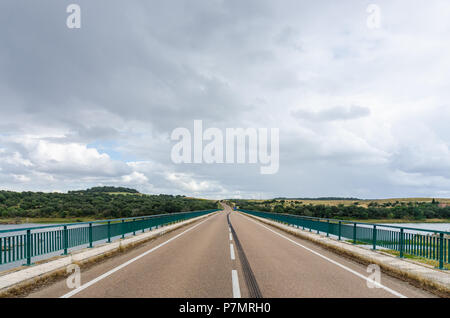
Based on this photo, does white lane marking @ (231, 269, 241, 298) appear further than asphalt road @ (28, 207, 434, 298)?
No

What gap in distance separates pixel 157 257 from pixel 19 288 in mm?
4625

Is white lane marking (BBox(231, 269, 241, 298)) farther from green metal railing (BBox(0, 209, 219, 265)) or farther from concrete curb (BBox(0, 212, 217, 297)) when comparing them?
green metal railing (BBox(0, 209, 219, 265))

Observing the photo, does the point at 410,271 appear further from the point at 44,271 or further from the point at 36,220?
the point at 36,220

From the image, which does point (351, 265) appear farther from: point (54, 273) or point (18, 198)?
point (18, 198)

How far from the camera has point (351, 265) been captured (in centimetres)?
953

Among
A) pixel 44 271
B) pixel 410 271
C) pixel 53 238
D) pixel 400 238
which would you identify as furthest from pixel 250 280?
pixel 53 238

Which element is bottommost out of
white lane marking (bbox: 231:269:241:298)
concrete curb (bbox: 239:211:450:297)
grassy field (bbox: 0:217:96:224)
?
grassy field (bbox: 0:217:96:224)

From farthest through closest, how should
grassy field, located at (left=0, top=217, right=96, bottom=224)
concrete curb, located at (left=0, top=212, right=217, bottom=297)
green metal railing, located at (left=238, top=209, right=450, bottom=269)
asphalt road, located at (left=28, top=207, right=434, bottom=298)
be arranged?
grassy field, located at (left=0, top=217, right=96, bottom=224) < green metal railing, located at (left=238, top=209, right=450, bottom=269) < concrete curb, located at (left=0, top=212, right=217, bottom=297) < asphalt road, located at (left=28, top=207, right=434, bottom=298)

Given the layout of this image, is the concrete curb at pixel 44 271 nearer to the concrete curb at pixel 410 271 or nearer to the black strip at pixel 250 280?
the black strip at pixel 250 280

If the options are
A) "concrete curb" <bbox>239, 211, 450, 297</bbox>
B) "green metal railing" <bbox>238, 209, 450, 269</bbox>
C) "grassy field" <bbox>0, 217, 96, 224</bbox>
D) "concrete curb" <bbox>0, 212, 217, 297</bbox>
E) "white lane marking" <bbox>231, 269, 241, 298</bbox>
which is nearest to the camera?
"white lane marking" <bbox>231, 269, 241, 298</bbox>

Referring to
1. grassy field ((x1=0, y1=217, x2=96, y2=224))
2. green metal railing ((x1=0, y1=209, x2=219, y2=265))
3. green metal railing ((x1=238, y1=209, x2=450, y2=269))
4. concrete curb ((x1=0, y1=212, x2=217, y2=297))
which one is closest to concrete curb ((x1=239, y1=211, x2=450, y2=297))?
green metal railing ((x1=238, y1=209, x2=450, y2=269))

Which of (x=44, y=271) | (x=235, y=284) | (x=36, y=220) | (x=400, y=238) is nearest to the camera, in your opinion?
(x=235, y=284)
